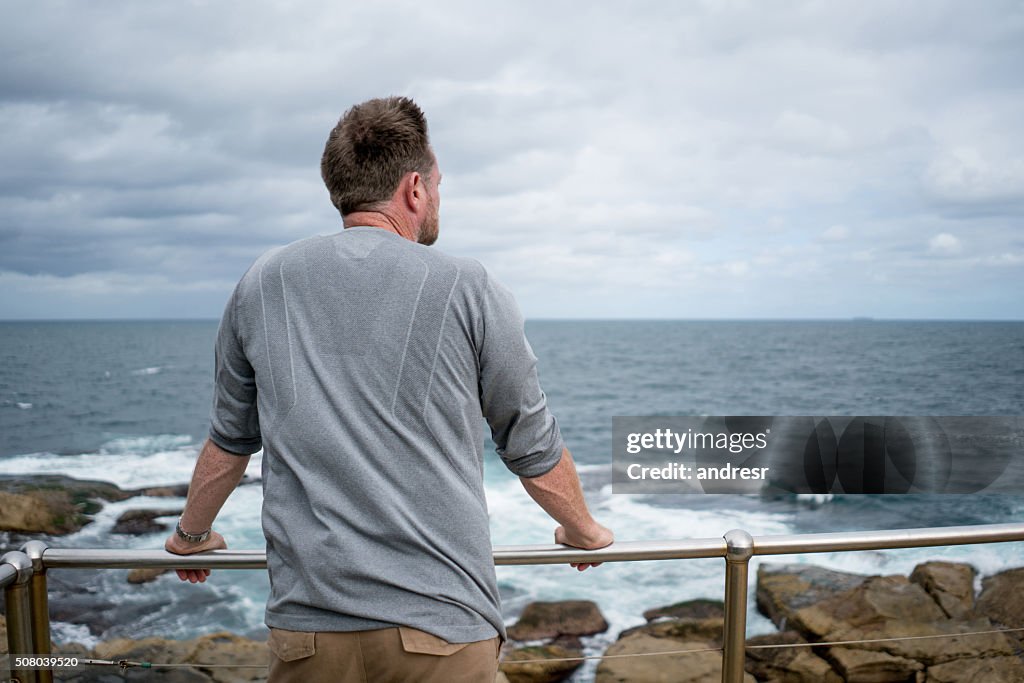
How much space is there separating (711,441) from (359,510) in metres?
30.3

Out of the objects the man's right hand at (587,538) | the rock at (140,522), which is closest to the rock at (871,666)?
the man's right hand at (587,538)

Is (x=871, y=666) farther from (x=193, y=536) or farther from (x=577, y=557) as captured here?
(x=193, y=536)

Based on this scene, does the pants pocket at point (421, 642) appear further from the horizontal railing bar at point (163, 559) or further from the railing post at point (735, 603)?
the railing post at point (735, 603)

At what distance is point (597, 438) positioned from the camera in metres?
28.8

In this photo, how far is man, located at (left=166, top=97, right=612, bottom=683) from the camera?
120 cm

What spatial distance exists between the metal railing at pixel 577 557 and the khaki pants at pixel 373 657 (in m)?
0.46

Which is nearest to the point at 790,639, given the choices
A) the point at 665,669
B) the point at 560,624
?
the point at 560,624

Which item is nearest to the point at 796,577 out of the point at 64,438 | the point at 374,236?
the point at 374,236

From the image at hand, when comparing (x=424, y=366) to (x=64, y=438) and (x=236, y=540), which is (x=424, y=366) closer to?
(x=236, y=540)

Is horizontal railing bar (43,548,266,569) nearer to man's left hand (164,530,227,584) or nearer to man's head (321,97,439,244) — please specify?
man's left hand (164,530,227,584)

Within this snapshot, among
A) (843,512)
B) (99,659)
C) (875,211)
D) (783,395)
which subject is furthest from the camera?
(875,211)

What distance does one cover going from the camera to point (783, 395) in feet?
133
